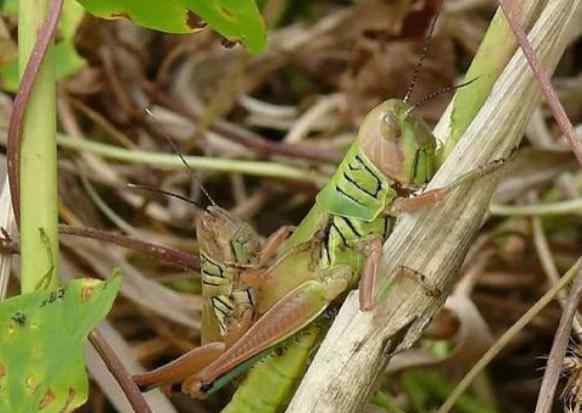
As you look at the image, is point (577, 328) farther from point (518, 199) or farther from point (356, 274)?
point (518, 199)

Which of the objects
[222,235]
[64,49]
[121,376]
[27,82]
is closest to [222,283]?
[222,235]

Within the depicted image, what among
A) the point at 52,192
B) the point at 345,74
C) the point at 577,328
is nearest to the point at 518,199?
the point at 345,74

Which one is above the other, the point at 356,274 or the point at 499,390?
the point at 356,274

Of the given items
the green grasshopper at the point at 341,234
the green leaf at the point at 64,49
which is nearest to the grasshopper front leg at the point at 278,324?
the green grasshopper at the point at 341,234

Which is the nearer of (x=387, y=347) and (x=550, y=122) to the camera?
(x=387, y=347)

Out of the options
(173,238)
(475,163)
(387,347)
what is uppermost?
(475,163)

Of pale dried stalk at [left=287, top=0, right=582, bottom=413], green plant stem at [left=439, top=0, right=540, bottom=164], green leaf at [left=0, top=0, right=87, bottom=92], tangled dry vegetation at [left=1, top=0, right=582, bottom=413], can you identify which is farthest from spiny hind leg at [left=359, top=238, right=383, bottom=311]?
green leaf at [left=0, top=0, right=87, bottom=92]

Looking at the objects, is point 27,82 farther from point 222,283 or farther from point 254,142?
point 254,142
